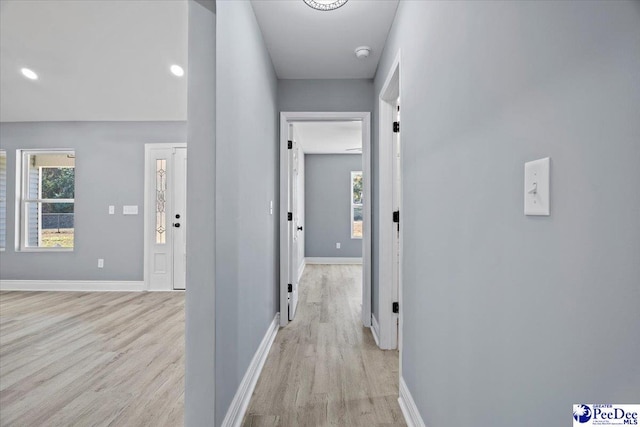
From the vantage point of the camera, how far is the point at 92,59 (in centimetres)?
392

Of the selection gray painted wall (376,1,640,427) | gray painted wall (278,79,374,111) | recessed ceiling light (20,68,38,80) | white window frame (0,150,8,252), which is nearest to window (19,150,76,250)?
white window frame (0,150,8,252)

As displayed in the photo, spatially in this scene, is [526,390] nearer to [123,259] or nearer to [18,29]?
[18,29]

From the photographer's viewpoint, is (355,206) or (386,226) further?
(355,206)

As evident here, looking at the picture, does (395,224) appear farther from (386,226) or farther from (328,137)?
(328,137)

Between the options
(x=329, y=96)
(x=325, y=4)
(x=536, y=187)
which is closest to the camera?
(x=536, y=187)

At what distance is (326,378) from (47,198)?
5314 millimetres

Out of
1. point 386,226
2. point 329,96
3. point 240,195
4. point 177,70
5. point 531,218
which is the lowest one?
point 386,226

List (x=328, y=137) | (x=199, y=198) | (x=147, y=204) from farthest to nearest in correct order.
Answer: (x=328, y=137) → (x=147, y=204) → (x=199, y=198)

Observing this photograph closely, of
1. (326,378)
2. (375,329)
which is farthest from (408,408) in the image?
(375,329)

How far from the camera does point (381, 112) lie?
2.96 metres

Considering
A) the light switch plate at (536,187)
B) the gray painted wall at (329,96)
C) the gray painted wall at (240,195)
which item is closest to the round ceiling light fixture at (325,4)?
the gray painted wall at (240,195)

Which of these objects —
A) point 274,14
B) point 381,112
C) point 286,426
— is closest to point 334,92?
point 381,112

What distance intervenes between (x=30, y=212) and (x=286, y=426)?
5567mm

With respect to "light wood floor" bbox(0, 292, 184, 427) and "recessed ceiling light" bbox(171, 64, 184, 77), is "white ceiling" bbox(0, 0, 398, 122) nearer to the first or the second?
"recessed ceiling light" bbox(171, 64, 184, 77)
